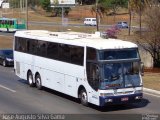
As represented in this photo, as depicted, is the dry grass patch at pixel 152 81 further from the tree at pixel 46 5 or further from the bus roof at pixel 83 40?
the tree at pixel 46 5

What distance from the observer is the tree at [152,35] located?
33656mm

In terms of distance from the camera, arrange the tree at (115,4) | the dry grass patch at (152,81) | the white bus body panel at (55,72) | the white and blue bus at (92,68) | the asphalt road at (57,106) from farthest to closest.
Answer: the tree at (115,4) → the dry grass patch at (152,81) → the white bus body panel at (55,72) → the white and blue bus at (92,68) → the asphalt road at (57,106)

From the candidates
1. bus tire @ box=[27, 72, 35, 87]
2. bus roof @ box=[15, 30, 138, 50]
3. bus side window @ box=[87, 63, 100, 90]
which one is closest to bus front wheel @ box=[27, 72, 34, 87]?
bus tire @ box=[27, 72, 35, 87]

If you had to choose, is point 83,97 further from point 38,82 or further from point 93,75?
point 38,82

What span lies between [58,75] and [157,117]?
670cm

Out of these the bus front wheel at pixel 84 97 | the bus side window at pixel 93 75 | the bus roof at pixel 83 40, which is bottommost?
the bus front wheel at pixel 84 97

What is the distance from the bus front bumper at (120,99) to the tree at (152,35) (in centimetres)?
1517

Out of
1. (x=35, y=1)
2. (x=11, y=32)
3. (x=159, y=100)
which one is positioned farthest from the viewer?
(x=35, y=1)

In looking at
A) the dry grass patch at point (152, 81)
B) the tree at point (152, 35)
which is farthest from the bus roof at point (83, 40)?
the tree at point (152, 35)

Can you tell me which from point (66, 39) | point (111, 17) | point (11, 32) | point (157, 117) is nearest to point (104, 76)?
point (157, 117)

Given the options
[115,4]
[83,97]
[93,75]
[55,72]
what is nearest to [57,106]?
[83,97]

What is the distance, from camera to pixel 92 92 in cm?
1870

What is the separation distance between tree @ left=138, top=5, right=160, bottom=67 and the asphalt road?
39.3 feet

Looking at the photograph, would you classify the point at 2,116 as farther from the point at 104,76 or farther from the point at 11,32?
the point at 11,32
